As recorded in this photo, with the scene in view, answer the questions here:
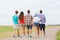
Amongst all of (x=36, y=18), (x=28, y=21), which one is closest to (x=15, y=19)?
(x=28, y=21)

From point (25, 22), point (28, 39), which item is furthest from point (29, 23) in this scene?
point (28, 39)

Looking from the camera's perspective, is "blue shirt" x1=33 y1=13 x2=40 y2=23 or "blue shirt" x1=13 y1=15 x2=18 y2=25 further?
"blue shirt" x1=33 y1=13 x2=40 y2=23

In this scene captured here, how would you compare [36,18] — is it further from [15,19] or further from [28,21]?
A: [15,19]

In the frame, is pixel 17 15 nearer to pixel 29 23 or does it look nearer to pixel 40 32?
pixel 29 23

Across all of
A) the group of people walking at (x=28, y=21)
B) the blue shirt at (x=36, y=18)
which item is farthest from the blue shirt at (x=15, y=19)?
the blue shirt at (x=36, y=18)

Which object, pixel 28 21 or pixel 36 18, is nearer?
pixel 28 21

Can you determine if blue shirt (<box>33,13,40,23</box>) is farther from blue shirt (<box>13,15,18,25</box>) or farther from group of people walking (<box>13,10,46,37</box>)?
blue shirt (<box>13,15,18,25</box>)

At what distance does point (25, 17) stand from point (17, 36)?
1.76 meters

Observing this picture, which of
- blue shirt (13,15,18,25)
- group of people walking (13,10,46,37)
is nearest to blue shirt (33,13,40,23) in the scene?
group of people walking (13,10,46,37)

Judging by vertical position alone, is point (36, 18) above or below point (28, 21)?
above

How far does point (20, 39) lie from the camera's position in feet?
66.7

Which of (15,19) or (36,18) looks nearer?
(15,19)

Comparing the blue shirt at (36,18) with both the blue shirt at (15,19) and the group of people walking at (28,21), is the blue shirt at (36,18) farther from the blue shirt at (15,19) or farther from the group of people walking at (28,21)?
the blue shirt at (15,19)

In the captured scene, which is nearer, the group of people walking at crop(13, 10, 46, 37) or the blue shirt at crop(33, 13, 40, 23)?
the group of people walking at crop(13, 10, 46, 37)
